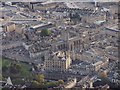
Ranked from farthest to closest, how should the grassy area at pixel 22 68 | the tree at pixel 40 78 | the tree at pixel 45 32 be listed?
the tree at pixel 45 32 < the grassy area at pixel 22 68 < the tree at pixel 40 78

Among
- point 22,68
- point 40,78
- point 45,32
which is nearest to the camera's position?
point 40,78

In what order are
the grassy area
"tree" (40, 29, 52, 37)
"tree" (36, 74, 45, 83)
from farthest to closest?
"tree" (40, 29, 52, 37) < the grassy area < "tree" (36, 74, 45, 83)

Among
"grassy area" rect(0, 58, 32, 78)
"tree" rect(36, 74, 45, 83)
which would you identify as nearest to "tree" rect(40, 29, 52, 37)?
"grassy area" rect(0, 58, 32, 78)

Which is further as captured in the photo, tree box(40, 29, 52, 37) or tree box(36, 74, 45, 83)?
tree box(40, 29, 52, 37)

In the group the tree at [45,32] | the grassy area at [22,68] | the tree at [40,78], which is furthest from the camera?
the tree at [45,32]

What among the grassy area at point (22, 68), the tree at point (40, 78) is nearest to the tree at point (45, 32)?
the grassy area at point (22, 68)

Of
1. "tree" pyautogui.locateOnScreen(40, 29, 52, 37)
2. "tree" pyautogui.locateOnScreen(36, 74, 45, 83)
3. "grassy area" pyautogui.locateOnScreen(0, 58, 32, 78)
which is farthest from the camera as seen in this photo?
"tree" pyautogui.locateOnScreen(40, 29, 52, 37)

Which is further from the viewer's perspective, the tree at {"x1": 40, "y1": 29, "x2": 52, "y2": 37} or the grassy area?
the tree at {"x1": 40, "y1": 29, "x2": 52, "y2": 37}

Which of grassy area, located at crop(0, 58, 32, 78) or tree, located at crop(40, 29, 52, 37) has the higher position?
tree, located at crop(40, 29, 52, 37)

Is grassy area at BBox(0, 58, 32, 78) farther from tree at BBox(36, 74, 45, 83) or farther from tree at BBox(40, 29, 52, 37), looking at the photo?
tree at BBox(40, 29, 52, 37)

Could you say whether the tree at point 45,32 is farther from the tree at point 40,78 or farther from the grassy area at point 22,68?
the tree at point 40,78

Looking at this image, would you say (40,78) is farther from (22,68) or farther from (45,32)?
(45,32)

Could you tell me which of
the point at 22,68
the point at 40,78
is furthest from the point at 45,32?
the point at 40,78
